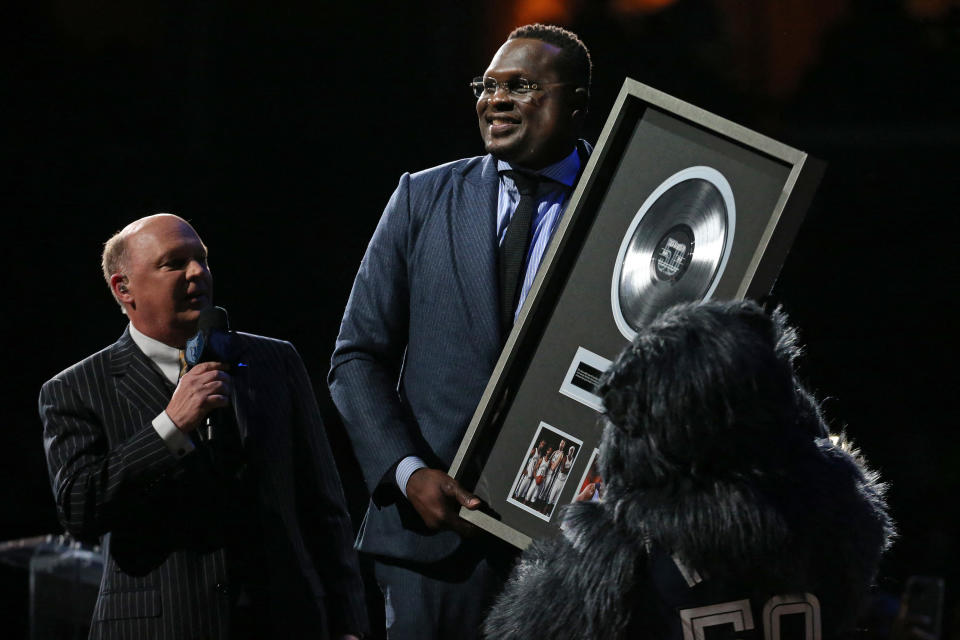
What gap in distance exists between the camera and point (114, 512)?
2.17 metres

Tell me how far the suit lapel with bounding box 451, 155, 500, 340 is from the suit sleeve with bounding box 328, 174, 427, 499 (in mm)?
111

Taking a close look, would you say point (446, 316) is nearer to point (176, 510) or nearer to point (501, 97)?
point (501, 97)

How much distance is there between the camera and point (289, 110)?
15.7ft

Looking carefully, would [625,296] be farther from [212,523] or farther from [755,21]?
[755,21]

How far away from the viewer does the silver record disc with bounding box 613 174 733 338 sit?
178 cm

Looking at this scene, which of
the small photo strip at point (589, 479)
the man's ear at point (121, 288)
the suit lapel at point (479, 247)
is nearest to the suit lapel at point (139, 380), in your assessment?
the man's ear at point (121, 288)

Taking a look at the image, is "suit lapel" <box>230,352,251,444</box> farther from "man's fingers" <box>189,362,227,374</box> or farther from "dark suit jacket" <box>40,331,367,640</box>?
"man's fingers" <box>189,362,227,374</box>

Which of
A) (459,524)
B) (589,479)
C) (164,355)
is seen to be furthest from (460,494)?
(164,355)

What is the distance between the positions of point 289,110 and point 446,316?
2974mm

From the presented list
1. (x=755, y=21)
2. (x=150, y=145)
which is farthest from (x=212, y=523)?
(x=755, y=21)

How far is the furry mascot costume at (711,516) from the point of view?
4.67 feet

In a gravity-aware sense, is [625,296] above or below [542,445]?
above

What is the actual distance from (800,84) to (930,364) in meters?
1.50

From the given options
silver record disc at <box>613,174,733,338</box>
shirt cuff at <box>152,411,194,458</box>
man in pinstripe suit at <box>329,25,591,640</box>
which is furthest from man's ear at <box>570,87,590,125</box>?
shirt cuff at <box>152,411,194,458</box>
